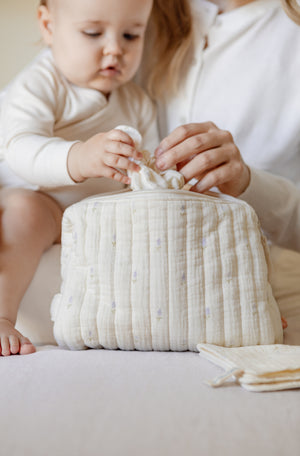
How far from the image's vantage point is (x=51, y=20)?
1006 millimetres

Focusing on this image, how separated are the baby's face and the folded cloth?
0.60 m

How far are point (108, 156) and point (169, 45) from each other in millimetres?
527

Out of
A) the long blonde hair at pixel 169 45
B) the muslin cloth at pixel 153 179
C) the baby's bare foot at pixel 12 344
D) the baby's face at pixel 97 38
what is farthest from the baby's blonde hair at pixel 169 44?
the baby's bare foot at pixel 12 344

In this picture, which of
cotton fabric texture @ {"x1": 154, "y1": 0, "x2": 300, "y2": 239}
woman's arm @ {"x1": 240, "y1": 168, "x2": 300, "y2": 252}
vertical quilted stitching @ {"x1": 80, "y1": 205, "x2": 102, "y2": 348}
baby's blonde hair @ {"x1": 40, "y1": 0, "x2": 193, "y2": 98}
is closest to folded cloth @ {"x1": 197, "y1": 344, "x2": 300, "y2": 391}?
vertical quilted stitching @ {"x1": 80, "y1": 205, "x2": 102, "y2": 348}

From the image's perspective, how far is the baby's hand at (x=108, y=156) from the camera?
717 millimetres

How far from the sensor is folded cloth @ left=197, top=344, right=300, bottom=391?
55 centimetres

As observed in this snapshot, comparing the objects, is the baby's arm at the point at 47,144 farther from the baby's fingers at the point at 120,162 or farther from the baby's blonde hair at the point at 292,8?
the baby's blonde hair at the point at 292,8

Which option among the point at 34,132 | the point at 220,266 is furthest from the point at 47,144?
the point at 220,266

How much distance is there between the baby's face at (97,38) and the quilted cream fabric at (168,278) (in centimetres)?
40

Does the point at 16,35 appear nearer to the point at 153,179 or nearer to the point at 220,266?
the point at 153,179

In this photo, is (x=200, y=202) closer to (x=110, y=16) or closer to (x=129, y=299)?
(x=129, y=299)

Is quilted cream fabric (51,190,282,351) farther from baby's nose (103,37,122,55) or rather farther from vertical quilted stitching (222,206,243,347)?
baby's nose (103,37,122,55)

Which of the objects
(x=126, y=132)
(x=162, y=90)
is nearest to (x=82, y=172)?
(x=126, y=132)

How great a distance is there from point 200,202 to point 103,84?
1.51 ft
